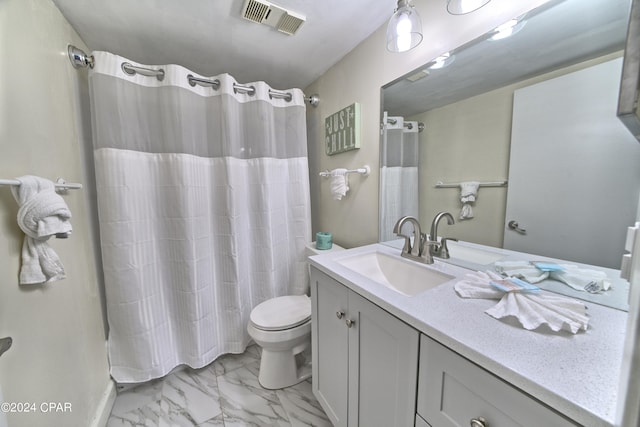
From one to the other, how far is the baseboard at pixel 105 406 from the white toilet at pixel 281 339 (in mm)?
788

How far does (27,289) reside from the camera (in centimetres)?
77

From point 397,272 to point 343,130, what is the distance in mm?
1001

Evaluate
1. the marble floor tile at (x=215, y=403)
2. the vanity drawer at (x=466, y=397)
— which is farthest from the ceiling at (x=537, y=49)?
the marble floor tile at (x=215, y=403)

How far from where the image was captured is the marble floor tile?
1191 mm

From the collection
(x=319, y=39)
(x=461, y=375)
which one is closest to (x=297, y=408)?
(x=461, y=375)

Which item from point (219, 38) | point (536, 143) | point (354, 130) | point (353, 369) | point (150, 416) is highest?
point (219, 38)

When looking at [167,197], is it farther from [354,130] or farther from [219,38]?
[354,130]

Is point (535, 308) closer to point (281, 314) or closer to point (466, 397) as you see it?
point (466, 397)

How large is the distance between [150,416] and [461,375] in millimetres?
1635

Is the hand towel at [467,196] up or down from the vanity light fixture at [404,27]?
down

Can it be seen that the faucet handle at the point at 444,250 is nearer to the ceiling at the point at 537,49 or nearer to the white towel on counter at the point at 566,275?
the white towel on counter at the point at 566,275

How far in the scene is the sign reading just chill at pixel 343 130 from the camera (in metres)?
1.45

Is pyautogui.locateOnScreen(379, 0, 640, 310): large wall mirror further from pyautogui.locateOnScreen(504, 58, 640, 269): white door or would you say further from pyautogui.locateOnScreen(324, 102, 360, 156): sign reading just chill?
pyautogui.locateOnScreen(324, 102, 360, 156): sign reading just chill

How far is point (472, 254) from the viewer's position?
986 mm
